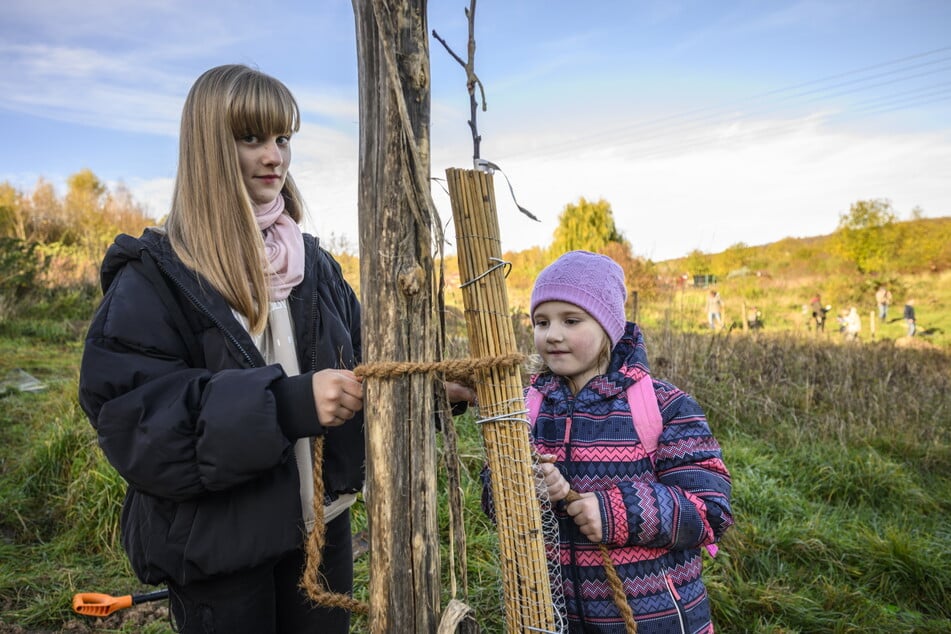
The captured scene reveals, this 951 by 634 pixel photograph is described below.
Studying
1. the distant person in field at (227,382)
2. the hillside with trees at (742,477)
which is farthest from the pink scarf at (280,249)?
the hillside with trees at (742,477)

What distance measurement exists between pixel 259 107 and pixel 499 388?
88cm

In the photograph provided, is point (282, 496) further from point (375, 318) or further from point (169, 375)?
point (375, 318)

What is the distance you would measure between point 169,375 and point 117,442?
0.55ft

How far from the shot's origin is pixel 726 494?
153 centimetres

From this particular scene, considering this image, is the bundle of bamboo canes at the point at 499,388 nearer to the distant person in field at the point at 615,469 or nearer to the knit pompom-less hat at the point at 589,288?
the distant person in field at the point at 615,469

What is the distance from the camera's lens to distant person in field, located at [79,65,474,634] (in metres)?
1.20

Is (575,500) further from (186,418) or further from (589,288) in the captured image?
(186,418)

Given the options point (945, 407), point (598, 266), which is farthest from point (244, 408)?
point (945, 407)

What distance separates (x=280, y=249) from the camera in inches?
60.6

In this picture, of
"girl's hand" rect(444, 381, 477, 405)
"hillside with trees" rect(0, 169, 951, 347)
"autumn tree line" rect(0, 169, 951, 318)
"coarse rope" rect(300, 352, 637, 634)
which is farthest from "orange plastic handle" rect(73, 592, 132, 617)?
"autumn tree line" rect(0, 169, 951, 318)

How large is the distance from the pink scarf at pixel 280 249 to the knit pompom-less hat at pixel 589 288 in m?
0.64

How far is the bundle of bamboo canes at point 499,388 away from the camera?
1248 mm

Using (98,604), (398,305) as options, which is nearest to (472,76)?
(398,305)

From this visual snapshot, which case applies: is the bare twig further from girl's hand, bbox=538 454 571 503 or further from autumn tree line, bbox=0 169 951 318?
autumn tree line, bbox=0 169 951 318
